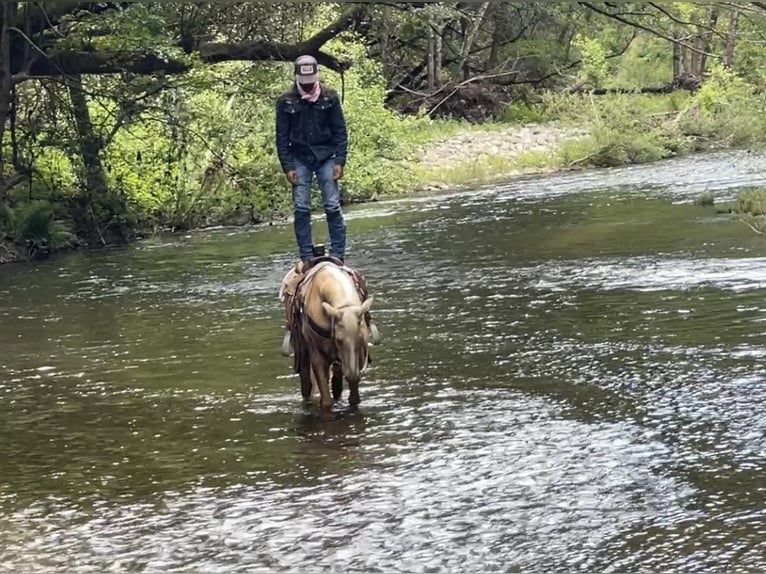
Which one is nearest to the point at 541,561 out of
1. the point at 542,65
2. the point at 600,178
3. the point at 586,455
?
the point at 586,455

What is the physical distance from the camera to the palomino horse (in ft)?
28.3

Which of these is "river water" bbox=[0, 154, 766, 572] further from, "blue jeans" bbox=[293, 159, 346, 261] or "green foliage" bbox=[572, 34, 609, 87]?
"green foliage" bbox=[572, 34, 609, 87]

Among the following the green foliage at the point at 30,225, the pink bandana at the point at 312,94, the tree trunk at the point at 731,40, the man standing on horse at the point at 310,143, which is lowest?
the green foliage at the point at 30,225

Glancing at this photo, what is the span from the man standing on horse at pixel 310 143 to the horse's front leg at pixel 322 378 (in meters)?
1.12

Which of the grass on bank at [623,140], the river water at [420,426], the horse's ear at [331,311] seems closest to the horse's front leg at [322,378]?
the river water at [420,426]

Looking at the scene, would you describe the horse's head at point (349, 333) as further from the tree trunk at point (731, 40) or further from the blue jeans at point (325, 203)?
the tree trunk at point (731, 40)

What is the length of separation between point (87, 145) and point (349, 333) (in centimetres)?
1597

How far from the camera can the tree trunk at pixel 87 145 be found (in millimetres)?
22859

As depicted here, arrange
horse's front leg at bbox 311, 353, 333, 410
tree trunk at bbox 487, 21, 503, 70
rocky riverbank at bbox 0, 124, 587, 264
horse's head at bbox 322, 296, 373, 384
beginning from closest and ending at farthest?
horse's head at bbox 322, 296, 373, 384 < horse's front leg at bbox 311, 353, 333, 410 < rocky riverbank at bbox 0, 124, 587, 264 < tree trunk at bbox 487, 21, 503, 70

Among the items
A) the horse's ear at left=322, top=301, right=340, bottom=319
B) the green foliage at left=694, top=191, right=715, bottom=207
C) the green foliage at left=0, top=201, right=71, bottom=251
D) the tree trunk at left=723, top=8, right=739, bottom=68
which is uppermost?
the tree trunk at left=723, top=8, right=739, bottom=68

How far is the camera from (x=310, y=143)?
32.9 feet

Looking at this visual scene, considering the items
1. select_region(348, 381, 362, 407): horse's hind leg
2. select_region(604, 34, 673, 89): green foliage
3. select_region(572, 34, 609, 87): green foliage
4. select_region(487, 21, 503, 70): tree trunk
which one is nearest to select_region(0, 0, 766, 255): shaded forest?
select_region(348, 381, 362, 407): horse's hind leg

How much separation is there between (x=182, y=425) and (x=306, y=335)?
110 centimetres

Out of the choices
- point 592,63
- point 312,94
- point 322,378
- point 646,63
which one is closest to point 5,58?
point 312,94
